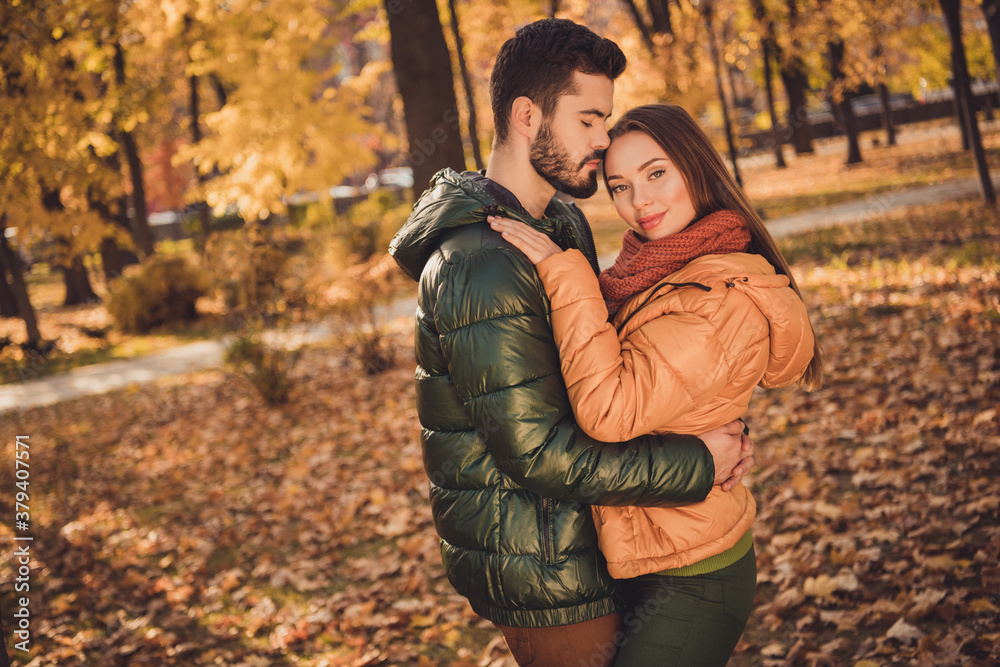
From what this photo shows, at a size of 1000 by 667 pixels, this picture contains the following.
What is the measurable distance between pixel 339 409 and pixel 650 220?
629 centimetres

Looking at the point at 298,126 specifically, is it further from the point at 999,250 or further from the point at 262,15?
the point at 999,250

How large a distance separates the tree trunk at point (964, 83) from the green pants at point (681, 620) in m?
10.7

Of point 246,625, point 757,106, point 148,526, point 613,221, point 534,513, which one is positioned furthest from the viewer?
point 757,106

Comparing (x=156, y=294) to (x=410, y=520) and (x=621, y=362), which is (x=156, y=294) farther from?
(x=621, y=362)

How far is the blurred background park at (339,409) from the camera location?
153 inches

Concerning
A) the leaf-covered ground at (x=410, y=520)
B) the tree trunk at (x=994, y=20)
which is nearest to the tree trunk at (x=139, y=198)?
the leaf-covered ground at (x=410, y=520)

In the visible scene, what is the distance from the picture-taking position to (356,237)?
1623 cm

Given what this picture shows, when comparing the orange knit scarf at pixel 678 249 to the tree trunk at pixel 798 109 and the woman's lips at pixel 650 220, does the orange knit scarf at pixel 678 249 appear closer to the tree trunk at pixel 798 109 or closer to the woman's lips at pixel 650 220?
the woman's lips at pixel 650 220

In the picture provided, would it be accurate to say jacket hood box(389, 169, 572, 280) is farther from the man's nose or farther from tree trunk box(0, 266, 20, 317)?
tree trunk box(0, 266, 20, 317)

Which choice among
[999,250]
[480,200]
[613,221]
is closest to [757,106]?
[613,221]

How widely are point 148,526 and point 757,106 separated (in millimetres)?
52095

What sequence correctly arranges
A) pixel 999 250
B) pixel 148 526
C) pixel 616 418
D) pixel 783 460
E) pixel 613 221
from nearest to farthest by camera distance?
pixel 616 418
pixel 783 460
pixel 148 526
pixel 999 250
pixel 613 221

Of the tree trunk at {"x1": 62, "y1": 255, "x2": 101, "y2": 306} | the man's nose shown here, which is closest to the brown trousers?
the man's nose

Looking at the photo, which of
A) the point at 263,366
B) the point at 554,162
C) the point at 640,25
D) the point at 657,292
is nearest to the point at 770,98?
the point at 640,25
